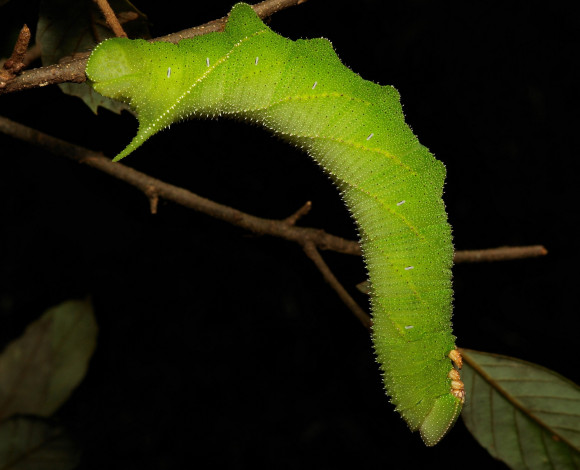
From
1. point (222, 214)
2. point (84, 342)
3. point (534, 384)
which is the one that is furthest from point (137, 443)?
point (534, 384)

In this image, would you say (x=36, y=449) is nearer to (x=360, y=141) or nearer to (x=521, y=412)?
(x=360, y=141)

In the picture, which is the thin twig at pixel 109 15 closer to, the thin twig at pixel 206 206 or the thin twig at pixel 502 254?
the thin twig at pixel 206 206

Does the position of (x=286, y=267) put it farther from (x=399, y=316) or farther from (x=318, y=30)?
(x=399, y=316)

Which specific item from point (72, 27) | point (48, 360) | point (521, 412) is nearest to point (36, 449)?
point (48, 360)

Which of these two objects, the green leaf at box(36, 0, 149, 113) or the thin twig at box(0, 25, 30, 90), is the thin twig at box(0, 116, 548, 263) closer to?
the green leaf at box(36, 0, 149, 113)

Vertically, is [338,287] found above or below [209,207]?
below

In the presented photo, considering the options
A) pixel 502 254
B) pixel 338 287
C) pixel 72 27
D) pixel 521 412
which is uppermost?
pixel 72 27

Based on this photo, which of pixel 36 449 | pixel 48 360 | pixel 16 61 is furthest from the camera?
pixel 48 360
